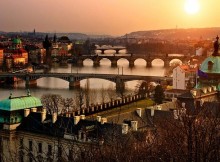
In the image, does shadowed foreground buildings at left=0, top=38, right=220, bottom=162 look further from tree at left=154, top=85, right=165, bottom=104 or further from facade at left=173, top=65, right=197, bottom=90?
facade at left=173, top=65, right=197, bottom=90

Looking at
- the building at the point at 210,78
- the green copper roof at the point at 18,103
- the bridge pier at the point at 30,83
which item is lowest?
the bridge pier at the point at 30,83

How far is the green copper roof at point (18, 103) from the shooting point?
13.1 meters

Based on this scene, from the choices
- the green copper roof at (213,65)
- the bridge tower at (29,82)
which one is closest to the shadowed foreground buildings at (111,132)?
the green copper roof at (213,65)

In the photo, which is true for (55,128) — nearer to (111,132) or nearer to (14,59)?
(111,132)

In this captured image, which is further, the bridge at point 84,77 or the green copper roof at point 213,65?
the bridge at point 84,77

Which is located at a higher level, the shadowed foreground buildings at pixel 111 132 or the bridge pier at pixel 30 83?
the shadowed foreground buildings at pixel 111 132

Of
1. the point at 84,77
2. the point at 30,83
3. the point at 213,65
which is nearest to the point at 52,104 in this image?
the point at 213,65

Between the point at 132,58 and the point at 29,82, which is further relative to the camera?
the point at 132,58

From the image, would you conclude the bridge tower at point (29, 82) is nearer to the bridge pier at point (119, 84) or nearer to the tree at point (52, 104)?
the bridge pier at point (119, 84)

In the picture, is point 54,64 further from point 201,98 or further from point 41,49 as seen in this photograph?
point 201,98

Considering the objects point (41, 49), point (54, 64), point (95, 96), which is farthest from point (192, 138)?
point (41, 49)

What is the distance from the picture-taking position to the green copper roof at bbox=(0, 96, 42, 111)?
13.1 m

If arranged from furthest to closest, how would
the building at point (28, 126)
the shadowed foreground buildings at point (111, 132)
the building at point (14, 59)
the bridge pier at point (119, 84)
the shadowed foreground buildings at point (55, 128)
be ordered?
the building at point (14, 59) < the bridge pier at point (119, 84) < the building at point (28, 126) < the shadowed foreground buildings at point (55, 128) < the shadowed foreground buildings at point (111, 132)

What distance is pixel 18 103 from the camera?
13383 millimetres
